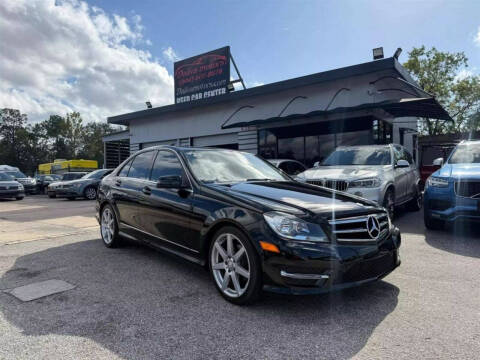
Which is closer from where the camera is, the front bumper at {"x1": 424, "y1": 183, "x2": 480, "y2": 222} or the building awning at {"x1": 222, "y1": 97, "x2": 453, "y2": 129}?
the front bumper at {"x1": 424, "y1": 183, "x2": 480, "y2": 222}

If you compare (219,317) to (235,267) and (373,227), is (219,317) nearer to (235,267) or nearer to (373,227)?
(235,267)

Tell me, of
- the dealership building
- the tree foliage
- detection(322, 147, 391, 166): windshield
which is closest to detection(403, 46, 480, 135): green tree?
the dealership building

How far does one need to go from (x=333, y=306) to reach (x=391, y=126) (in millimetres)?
12819

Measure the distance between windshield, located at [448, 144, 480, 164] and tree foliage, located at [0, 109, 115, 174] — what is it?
6970cm

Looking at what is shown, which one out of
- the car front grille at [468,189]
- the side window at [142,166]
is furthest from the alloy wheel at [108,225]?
the car front grille at [468,189]

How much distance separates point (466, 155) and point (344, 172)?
91.2 inches

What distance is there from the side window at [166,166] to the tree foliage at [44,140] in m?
69.5

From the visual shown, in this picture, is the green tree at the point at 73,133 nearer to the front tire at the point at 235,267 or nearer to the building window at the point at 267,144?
the building window at the point at 267,144

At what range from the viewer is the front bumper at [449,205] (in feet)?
17.3

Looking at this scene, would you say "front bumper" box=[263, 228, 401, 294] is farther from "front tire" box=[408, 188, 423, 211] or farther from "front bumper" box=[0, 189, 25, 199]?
"front bumper" box=[0, 189, 25, 199]

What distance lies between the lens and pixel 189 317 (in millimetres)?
2801

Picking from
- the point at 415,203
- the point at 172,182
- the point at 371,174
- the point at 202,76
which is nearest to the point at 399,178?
the point at 371,174

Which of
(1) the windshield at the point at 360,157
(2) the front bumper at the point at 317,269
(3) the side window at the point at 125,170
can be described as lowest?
(2) the front bumper at the point at 317,269

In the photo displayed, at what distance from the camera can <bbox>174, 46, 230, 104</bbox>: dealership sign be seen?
1844 centimetres
